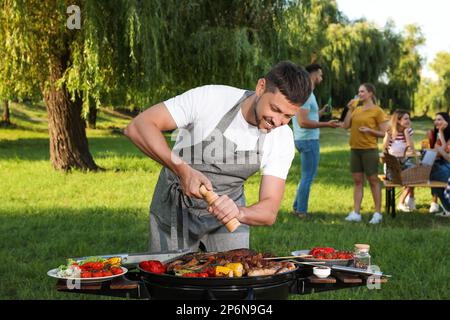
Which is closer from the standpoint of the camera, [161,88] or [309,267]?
[309,267]

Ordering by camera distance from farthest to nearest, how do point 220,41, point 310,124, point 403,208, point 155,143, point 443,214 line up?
point 220,41 → point 403,208 → point 443,214 → point 310,124 → point 155,143

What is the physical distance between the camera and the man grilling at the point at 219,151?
3.13 meters

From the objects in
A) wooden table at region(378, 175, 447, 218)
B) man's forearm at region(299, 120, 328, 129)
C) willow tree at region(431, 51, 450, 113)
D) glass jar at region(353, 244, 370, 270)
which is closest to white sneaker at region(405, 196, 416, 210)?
wooden table at region(378, 175, 447, 218)

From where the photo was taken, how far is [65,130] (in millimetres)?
14539

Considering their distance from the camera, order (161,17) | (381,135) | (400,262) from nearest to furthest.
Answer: (400,262) < (381,135) < (161,17)

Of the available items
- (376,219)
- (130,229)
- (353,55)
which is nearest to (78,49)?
(130,229)

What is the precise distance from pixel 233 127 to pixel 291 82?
503mm

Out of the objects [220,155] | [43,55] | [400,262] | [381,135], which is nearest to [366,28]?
[43,55]

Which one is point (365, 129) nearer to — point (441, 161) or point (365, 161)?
point (365, 161)

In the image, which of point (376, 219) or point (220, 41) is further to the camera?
point (220, 41)

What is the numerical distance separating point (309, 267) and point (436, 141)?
27.3ft

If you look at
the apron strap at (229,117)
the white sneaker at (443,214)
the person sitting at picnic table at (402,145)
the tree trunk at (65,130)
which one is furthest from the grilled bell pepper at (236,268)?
the tree trunk at (65,130)

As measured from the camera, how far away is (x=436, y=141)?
1101cm

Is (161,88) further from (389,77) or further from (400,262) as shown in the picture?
(389,77)
